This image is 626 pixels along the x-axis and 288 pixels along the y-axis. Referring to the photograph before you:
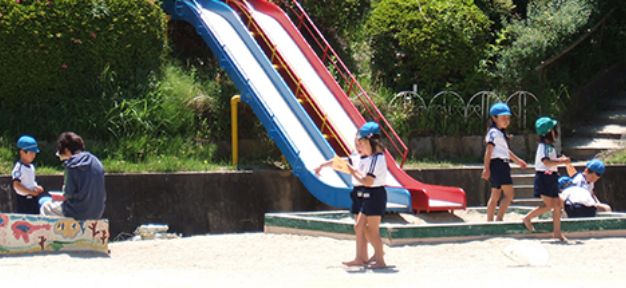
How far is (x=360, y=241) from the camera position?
11.5m

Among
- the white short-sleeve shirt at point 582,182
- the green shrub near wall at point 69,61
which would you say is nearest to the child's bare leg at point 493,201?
the white short-sleeve shirt at point 582,182

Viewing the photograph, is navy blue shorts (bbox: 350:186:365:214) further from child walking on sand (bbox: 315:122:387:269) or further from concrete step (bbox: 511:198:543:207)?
concrete step (bbox: 511:198:543:207)

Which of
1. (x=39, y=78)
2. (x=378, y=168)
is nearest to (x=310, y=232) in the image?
(x=378, y=168)

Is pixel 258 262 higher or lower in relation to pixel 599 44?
lower

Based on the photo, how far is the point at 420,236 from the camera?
1299 cm

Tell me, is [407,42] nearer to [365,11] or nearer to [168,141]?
[365,11]

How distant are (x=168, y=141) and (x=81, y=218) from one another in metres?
5.89

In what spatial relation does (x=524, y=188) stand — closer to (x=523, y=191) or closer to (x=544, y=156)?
(x=523, y=191)

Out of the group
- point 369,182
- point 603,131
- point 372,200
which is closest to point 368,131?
point 369,182

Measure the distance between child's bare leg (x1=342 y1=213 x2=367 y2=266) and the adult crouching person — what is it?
9.39ft

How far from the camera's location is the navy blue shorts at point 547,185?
13359 millimetres

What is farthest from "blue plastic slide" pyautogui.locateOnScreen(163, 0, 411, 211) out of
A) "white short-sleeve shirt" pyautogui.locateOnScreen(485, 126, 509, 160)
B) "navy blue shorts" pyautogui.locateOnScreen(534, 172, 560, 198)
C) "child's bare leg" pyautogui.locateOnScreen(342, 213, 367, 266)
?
"child's bare leg" pyautogui.locateOnScreen(342, 213, 367, 266)

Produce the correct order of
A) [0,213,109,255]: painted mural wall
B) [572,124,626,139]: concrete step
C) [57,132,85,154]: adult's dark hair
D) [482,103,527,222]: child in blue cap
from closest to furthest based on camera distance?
[0,213,109,255]: painted mural wall < [57,132,85,154]: adult's dark hair < [482,103,527,222]: child in blue cap < [572,124,626,139]: concrete step

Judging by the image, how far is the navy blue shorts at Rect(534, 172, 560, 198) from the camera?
13.4 meters
